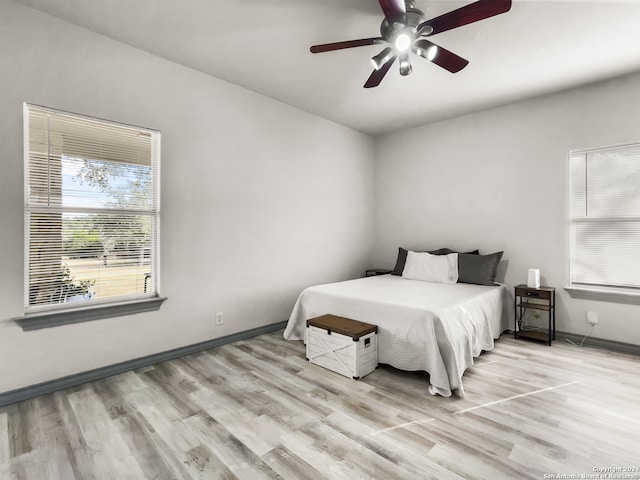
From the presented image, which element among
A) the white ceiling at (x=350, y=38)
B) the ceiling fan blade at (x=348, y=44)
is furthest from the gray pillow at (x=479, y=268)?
the ceiling fan blade at (x=348, y=44)

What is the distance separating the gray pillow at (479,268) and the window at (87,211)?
11.2ft

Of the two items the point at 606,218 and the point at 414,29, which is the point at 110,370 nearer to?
the point at 414,29

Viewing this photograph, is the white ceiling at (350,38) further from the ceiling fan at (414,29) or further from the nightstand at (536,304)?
the nightstand at (536,304)

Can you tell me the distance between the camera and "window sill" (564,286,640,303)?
3.17 metres

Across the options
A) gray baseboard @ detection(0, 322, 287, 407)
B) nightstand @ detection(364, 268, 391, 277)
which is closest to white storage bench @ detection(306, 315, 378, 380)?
gray baseboard @ detection(0, 322, 287, 407)

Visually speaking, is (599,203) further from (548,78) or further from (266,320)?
(266,320)

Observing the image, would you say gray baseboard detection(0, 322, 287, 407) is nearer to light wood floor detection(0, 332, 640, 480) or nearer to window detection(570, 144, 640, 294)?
light wood floor detection(0, 332, 640, 480)

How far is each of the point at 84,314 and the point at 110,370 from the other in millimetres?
523

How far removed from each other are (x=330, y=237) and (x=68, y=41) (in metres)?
3.40

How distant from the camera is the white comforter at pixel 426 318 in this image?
2.44 m

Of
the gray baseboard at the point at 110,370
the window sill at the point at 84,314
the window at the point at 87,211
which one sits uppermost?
the window at the point at 87,211

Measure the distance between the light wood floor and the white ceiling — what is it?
277cm

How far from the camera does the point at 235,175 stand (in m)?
3.52

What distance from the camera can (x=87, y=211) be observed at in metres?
2.57
